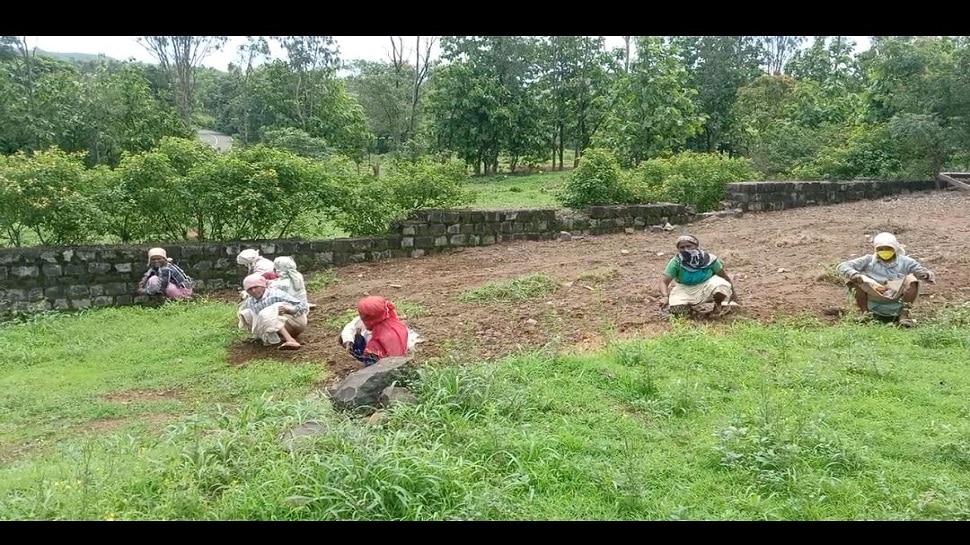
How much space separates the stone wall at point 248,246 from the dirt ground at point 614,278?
29 centimetres

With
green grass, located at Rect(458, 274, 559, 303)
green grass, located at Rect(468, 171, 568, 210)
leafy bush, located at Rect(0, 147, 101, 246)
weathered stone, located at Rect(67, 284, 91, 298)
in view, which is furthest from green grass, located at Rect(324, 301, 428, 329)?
green grass, located at Rect(468, 171, 568, 210)

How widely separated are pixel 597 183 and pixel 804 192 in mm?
4483

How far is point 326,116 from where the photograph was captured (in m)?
24.2

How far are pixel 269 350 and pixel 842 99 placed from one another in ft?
64.1

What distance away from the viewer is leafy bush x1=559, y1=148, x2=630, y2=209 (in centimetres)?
1241

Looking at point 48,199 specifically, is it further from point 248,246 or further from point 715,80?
point 715,80

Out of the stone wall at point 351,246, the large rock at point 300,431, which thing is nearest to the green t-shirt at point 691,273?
the large rock at point 300,431

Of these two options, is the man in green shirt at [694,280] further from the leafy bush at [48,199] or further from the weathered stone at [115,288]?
the leafy bush at [48,199]

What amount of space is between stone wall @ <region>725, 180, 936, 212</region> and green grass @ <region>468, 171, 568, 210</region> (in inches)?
136

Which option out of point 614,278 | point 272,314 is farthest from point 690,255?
point 272,314

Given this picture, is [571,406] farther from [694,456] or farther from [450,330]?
[450,330]

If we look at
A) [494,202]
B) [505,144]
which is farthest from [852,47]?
[494,202]

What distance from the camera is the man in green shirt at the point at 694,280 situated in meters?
6.68

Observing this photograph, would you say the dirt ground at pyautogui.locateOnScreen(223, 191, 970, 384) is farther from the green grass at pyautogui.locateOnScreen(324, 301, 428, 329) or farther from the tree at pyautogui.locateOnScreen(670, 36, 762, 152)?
the tree at pyautogui.locateOnScreen(670, 36, 762, 152)
